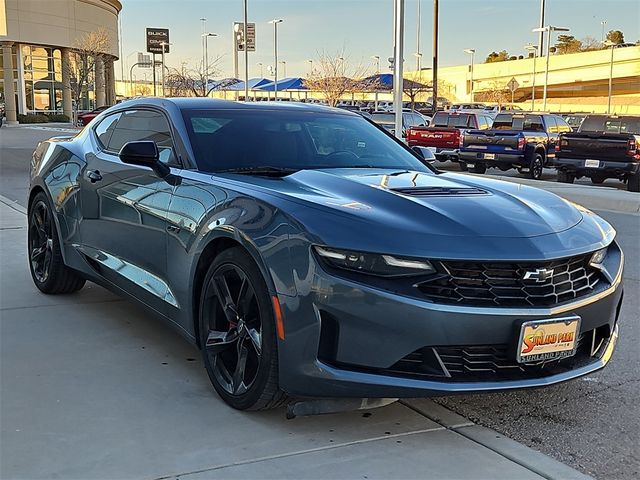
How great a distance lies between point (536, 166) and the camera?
1892cm

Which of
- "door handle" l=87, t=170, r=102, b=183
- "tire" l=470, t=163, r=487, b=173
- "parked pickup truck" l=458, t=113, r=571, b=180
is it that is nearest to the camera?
"door handle" l=87, t=170, r=102, b=183

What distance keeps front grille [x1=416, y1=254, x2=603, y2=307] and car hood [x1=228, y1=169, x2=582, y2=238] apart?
0.16m

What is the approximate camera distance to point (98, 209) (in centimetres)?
501

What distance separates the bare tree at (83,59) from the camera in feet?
181

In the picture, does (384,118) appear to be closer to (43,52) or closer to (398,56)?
(398,56)

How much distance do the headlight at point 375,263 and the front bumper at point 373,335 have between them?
8cm

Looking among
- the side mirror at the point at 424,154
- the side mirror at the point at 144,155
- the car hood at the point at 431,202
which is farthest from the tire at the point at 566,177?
the side mirror at the point at 144,155

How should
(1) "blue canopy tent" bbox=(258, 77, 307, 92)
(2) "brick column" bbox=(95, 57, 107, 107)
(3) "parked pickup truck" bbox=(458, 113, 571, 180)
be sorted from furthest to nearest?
(2) "brick column" bbox=(95, 57, 107, 107) < (1) "blue canopy tent" bbox=(258, 77, 307, 92) < (3) "parked pickup truck" bbox=(458, 113, 571, 180)

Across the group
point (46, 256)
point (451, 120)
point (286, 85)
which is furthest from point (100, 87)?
point (46, 256)

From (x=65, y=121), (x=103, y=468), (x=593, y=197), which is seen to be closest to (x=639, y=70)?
(x=65, y=121)

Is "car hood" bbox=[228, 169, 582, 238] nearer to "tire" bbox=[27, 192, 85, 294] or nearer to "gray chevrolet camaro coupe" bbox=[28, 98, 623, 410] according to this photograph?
"gray chevrolet camaro coupe" bbox=[28, 98, 623, 410]

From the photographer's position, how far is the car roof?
4.73 m

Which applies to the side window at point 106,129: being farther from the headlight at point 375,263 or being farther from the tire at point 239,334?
the headlight at point 375,263

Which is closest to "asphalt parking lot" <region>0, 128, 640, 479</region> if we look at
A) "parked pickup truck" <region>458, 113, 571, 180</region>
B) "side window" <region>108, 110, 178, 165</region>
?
"side window" <region>108, 110, 178, 165</region>
